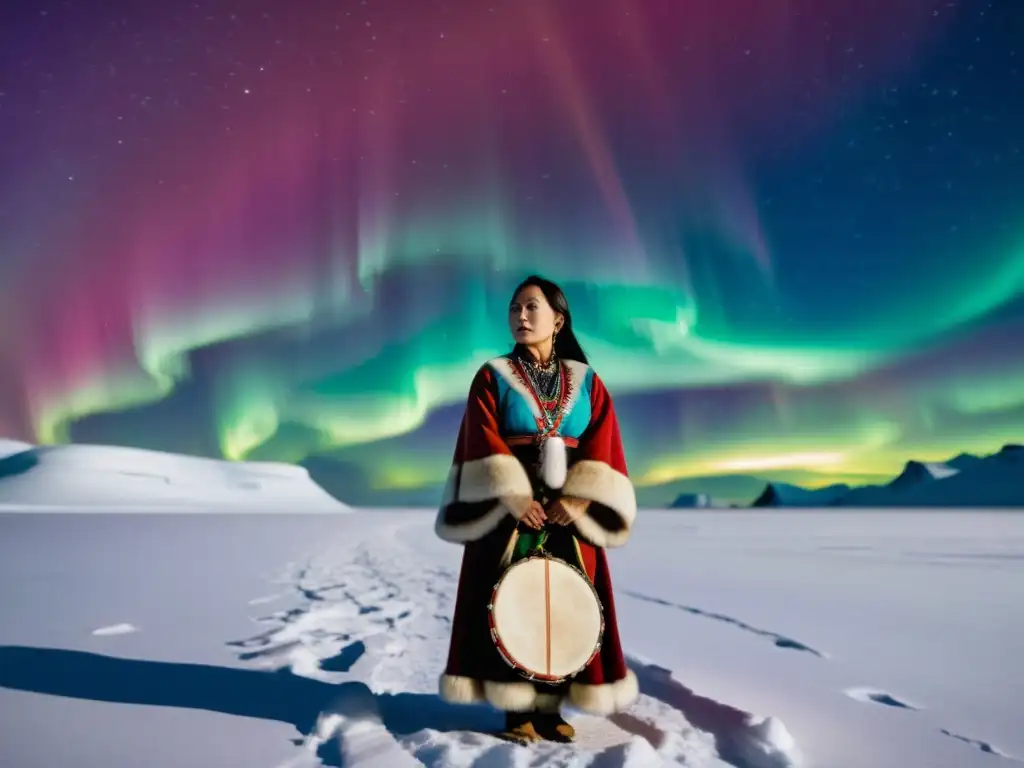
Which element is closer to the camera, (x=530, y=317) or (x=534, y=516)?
(x=534, y=516)

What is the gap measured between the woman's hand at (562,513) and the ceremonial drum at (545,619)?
0.55ft

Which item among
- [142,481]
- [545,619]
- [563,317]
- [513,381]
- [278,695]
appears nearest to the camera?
[545,619]

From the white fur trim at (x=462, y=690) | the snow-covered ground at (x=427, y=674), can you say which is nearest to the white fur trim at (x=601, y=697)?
the snow-covered ground at (x=427, y=674)

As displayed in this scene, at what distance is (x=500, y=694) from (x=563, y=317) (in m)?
1.63

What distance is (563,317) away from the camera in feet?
11.4

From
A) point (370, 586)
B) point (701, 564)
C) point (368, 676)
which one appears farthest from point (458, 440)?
A: point (701, 564)

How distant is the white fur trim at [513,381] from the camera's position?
318cm

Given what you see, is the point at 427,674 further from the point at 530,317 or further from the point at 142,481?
the point at 142,481

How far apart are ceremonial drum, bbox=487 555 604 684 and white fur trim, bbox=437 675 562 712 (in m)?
0.08

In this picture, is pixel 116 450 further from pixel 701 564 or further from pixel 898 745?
pixel 898 745

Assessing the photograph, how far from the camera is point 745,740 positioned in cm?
300

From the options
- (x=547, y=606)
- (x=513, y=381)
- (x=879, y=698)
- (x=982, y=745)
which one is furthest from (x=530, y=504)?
(x=879, y=698)

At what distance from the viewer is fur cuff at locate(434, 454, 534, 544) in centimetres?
298

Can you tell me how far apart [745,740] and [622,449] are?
126 centimetres
